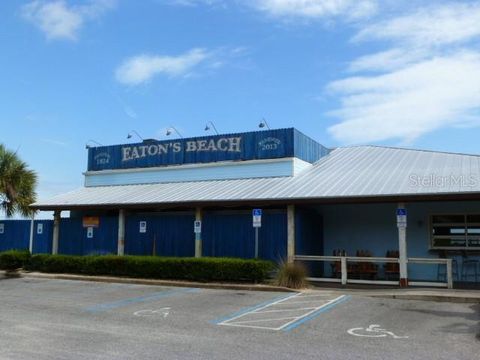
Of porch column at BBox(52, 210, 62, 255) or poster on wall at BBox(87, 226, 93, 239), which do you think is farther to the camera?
porch column at BBox(52, 210, 62, 255)

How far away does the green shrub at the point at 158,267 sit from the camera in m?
16.3

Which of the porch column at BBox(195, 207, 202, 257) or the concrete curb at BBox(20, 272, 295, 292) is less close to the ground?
the porch column at BBox(195, 207, 202, 257)

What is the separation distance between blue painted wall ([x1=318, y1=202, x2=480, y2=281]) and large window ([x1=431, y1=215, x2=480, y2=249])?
22 cm

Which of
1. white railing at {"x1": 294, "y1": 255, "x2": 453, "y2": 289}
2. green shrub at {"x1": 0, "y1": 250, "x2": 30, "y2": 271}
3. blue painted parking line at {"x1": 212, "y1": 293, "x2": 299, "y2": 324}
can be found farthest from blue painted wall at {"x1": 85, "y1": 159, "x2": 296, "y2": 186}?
blue painted parking line at {"x1": 212, "y1": 293, "x2": 299, "y2": 324}

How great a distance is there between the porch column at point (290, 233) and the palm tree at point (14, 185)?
37.6 feet

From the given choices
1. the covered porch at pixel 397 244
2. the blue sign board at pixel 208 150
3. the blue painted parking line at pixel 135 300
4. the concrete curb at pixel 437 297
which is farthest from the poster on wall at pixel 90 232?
the concrete curb at pixel 437 297

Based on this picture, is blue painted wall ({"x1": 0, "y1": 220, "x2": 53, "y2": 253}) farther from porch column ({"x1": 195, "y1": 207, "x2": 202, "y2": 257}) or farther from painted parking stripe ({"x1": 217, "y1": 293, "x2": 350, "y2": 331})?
painted parking stripe ({"x1": 217, "y1": 293, "x2": 350, "y2": 331})

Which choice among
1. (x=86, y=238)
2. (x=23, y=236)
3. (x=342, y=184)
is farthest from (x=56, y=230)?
(x=342, y=184)

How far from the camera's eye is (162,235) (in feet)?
64.3

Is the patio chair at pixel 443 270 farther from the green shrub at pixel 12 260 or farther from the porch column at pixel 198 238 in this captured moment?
the green shrub at pixel 12 260

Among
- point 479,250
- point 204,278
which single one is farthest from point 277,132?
point 479,250

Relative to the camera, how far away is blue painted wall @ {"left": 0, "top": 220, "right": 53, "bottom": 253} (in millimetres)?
22252

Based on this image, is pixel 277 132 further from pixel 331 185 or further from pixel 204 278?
pixel 204 278

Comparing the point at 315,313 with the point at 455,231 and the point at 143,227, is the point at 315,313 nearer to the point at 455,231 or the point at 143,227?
the point at 455,231
